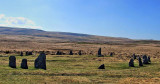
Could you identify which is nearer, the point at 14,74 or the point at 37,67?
the point at 14,74

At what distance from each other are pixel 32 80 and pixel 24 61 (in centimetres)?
846

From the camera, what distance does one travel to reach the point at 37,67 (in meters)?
28.3

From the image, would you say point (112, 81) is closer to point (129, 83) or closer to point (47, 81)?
point (129, 83)

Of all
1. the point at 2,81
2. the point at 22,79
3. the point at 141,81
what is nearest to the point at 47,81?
the point at 22,79

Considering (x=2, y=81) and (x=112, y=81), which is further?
(x=112, y=81)

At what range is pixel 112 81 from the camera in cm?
2053

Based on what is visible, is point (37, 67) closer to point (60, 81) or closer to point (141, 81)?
point (60, 81)

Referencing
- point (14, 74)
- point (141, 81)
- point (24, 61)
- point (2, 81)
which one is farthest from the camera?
point (24, 61)

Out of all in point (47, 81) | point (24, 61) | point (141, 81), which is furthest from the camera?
point (24, 61)

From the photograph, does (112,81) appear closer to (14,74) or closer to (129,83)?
(129,83)

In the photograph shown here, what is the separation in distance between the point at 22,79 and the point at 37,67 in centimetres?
866

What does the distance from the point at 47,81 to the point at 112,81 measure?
682cm

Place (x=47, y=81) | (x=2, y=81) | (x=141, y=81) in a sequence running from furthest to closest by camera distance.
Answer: (x=141, y=81)
(x=47, y=81)
(x=2, y=81)

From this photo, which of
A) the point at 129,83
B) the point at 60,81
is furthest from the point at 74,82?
the point at 129,83
